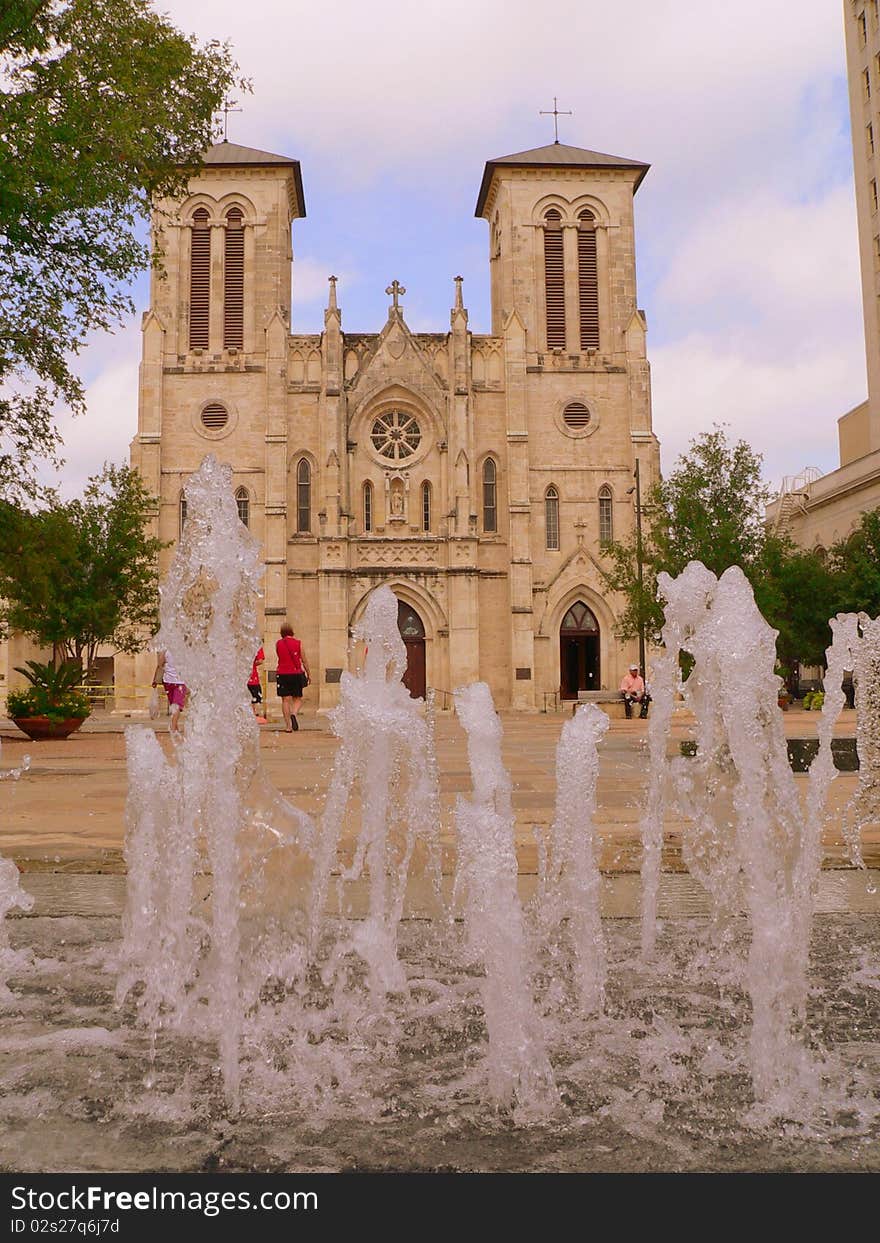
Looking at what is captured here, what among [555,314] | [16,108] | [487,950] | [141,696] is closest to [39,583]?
[16,108]

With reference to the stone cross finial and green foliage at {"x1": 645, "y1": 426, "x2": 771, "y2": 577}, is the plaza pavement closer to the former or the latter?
green foliage at {"x1": 645, "y1": 426, "x2": 771, "y2": 577}

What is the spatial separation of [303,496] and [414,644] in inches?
270

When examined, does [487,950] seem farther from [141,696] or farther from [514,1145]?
[141,696]

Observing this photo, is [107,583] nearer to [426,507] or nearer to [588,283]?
[426,507]

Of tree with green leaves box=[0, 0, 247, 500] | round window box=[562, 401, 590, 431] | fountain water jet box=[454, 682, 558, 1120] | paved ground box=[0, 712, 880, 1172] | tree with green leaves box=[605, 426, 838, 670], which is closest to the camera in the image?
paved ground box=[0, 712, 880, 1172]

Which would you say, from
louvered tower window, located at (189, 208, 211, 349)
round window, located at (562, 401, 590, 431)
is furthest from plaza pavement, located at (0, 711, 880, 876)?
louvered tower window, located at (189, 208, 211, 349)

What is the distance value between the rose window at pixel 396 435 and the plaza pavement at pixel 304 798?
79.8ft

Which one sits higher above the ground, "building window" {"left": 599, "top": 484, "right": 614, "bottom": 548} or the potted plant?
"building window" {"left": 599, "top": 484, "right": 614, "bottom": 548}

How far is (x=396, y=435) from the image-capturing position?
39938 mm

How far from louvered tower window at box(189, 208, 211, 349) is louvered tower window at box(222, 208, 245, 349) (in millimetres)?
669

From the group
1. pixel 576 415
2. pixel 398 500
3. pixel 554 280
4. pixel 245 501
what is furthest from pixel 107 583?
pixel 554 280

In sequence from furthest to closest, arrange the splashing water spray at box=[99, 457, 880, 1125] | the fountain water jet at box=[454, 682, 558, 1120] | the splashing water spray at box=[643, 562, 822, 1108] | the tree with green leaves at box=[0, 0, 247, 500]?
the tree with green leaves at box=[0, 0, 247, 500]
the splashing water spray at box=[643, 562, 822, 1108]
the splashing water spray at box=[99, 457, 880, 1125]
the fountain water jet at box=[454, 682, 558, 1120]

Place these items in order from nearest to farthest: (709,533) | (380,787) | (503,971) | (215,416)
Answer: (503,971), (380,787), (709,533), (215,416)

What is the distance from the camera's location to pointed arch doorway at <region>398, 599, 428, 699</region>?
1537 inches
